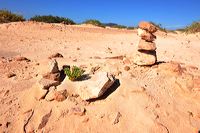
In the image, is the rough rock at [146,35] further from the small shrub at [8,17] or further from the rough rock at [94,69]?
the small shrub at [8,17]

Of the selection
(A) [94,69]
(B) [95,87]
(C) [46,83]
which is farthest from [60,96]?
(A) [94,69]

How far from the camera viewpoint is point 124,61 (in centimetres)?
747

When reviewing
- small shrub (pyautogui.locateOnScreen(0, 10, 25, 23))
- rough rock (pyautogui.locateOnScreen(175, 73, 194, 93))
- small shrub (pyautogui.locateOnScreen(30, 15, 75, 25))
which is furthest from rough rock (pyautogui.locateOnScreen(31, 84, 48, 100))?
small shrub (pyautogui.locateOnScreen(30, 15, 75, 25))

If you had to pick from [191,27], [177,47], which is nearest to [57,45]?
[177,47]

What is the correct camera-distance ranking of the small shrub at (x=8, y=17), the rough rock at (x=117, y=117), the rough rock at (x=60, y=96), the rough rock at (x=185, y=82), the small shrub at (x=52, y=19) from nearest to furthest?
the rough rock at (x=117, y=117), the rough rock at (x=60, y=96), the rough rock at (x=185, y=82), the small shrub at (x=8, y=17), the small shrub at (x=52, y=19)

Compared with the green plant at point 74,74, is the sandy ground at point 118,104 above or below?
below

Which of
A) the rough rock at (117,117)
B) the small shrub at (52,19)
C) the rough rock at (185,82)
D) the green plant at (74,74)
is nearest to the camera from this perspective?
the rough rock at (117,117)

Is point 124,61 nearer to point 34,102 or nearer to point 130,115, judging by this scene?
point 130,115

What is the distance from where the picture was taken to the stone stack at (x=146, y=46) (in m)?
7.04

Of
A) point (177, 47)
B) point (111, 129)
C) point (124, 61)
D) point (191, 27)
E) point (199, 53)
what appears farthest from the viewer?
point (191, 27)

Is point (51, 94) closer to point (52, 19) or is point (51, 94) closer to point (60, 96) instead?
point (60, 96)

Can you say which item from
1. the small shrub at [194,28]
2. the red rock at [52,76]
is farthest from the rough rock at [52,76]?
the small shrub at [194,28]

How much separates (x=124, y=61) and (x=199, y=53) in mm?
5622

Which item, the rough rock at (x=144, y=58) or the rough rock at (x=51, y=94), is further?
the rough rock at (x=144, y=58)
